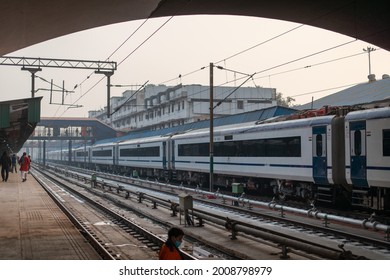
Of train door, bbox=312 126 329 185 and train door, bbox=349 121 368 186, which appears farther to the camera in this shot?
train door, bbox=312 126 329 185

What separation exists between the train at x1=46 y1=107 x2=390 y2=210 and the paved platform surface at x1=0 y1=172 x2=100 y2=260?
19.8 feet

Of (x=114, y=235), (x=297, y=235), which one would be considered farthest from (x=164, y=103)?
(x=297, y=235)

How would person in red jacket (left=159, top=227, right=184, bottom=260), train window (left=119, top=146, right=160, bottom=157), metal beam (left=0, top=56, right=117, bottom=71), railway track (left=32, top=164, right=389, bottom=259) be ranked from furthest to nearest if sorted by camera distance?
train window (left=119, top=146, right=160, bottom=157) < metal beam (left=0, top=56, right=117, bottom=71) < railway track (left=32, top=164, right=389, bottom=259) < person in red jacket (left=159, top=227, right=184, bottom=260)

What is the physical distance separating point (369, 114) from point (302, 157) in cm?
280

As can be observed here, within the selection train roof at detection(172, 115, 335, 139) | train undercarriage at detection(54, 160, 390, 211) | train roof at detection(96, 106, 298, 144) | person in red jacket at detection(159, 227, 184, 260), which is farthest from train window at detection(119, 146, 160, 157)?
person in red jacket at detection(159, 227, 184, 260)

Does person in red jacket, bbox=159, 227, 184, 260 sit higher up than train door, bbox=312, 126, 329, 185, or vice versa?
train door, bbox=312, 126, 329, 185

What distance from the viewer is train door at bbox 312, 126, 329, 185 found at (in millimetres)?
12156

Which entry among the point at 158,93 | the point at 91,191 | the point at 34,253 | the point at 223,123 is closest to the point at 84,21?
the point at 34,253

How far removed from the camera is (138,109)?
13.3m

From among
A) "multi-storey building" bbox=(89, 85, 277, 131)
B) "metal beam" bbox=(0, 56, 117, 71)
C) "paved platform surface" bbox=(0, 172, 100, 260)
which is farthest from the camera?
"multi-storey building" bbox=(89, 85, 277, 131)

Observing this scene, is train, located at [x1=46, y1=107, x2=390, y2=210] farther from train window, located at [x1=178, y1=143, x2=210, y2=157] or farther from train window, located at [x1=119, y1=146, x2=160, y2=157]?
train window, located at [x1=119, y1=146, x2=160, y2=157]

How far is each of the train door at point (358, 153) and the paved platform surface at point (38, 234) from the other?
6.04 meters

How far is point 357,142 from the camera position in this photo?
11039mm
